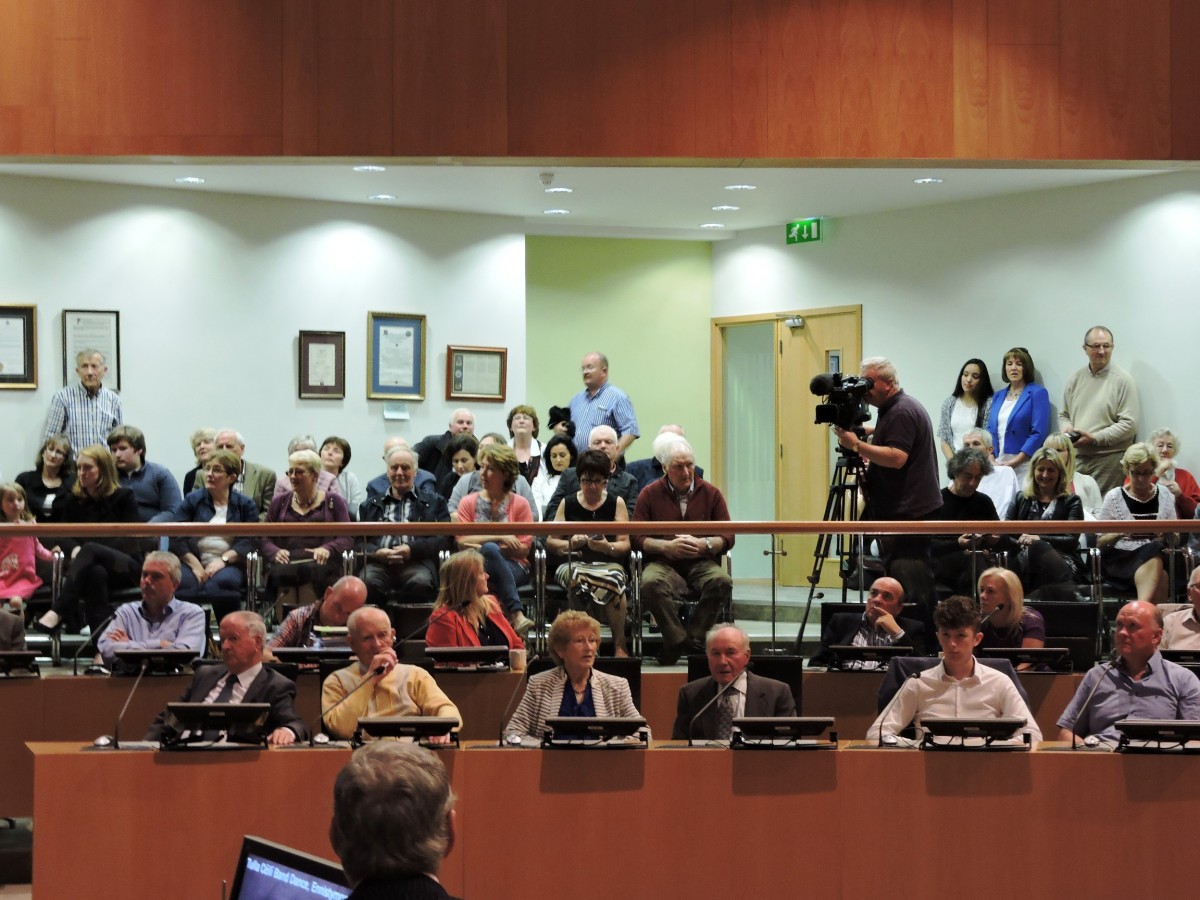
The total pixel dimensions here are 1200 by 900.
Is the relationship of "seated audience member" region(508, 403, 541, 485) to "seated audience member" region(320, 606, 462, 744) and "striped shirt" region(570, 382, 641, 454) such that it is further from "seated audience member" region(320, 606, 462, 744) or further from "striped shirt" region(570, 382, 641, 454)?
"seated audience member" region(320, 606, 462, 744)

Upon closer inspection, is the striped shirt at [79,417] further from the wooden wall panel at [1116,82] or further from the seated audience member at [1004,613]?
the wooden wall panel at [1116,82]

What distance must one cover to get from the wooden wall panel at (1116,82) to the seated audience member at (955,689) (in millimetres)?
2107

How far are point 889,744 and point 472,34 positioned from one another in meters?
3.14

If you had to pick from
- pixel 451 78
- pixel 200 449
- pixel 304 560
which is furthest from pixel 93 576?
pixel 200 449

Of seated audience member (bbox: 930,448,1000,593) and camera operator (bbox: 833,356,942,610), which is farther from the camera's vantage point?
camera operator (bbox: 833,356,942,610)

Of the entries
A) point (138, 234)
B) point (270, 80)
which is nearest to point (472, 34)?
point (270, 80)

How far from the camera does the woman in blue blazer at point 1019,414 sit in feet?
29.8

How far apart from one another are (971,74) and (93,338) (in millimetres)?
5247

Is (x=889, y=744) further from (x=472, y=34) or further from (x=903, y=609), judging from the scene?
(x=472, y=34)

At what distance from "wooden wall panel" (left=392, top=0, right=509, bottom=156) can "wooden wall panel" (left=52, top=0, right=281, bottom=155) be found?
0.48 meters

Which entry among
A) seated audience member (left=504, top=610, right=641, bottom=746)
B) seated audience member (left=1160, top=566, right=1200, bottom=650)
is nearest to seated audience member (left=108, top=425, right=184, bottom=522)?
seated audience member (left=504, top=610, right=641, bottom=746)

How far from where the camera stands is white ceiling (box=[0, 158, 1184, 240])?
Answer: 851 cm

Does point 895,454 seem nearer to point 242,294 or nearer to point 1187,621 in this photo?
point 1187,621

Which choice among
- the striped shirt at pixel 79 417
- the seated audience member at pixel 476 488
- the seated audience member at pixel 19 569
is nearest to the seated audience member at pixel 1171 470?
the seated audience member at pixel 476 488
